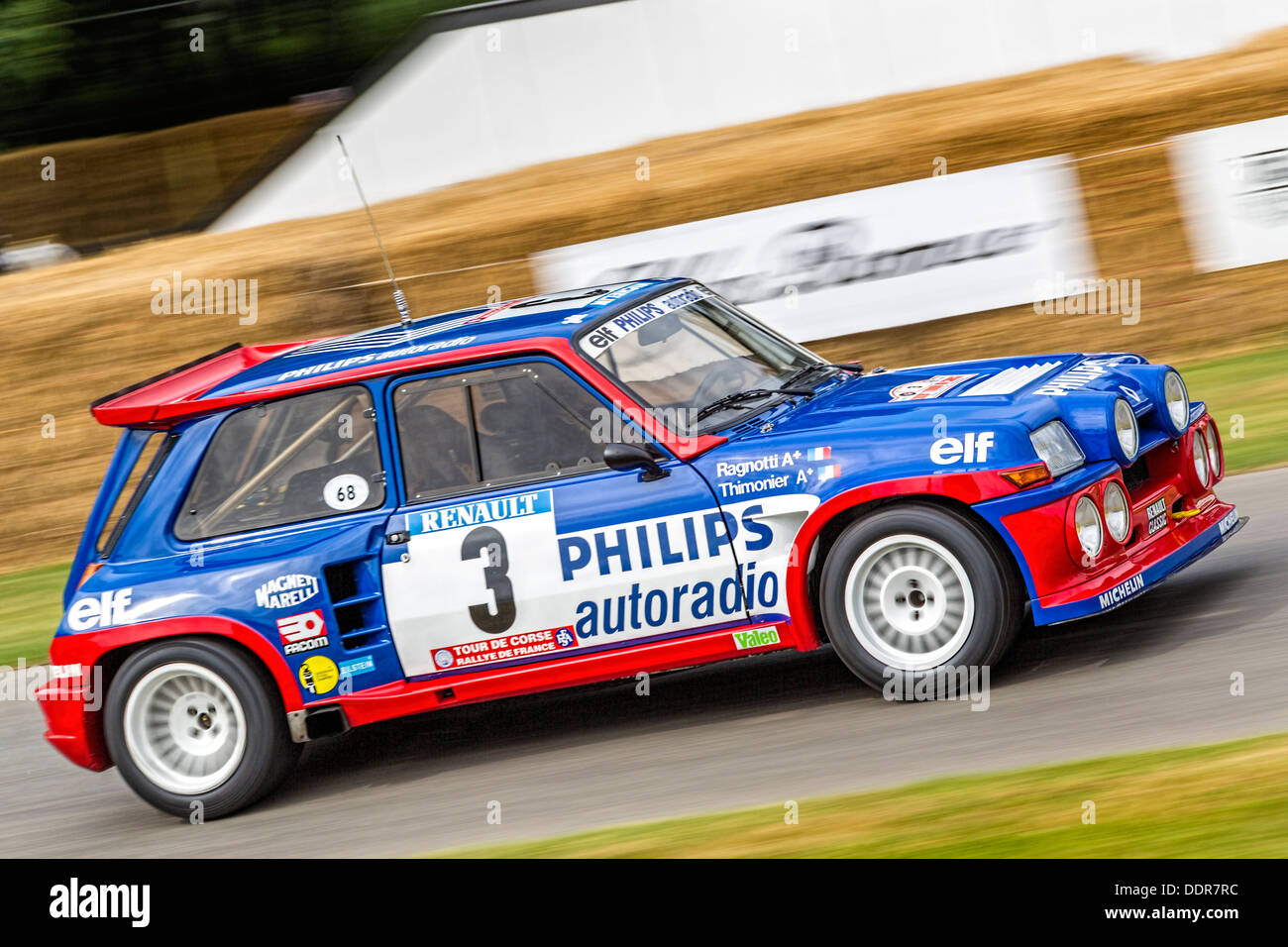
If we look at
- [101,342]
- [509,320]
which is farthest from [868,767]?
[101,342]

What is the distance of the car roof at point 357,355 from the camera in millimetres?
6602

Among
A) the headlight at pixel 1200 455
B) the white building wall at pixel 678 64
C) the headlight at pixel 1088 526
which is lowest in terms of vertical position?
the headlight at pixel 1088 526

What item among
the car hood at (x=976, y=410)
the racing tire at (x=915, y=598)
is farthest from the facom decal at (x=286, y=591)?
the racing tire at (x=915, y=598)

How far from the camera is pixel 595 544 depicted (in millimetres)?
6184

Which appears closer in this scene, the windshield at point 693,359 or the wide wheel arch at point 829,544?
the wide wheel arch at point 829,544

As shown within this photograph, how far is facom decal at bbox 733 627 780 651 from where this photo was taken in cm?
612

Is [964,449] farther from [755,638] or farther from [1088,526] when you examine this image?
[755,638]

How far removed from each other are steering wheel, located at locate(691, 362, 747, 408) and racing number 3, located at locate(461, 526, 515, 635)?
39.1 inches

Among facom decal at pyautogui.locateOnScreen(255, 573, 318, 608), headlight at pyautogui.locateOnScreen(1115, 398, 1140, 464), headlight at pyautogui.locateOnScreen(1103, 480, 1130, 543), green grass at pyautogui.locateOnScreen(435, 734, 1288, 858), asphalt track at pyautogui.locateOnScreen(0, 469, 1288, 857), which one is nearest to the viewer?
green grass at pyautogui.locateOnScreen(435, 734, 1288, 858)

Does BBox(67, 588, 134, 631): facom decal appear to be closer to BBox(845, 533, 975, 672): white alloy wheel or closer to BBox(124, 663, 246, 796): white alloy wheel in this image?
BBox(124, 663, 246, 796): white alloy wheel

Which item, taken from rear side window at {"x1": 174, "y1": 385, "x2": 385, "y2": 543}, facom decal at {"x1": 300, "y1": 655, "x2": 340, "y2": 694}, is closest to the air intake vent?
facom decal at {"x1": 300, "y1": 655, "x2": 340, "y2": 694}

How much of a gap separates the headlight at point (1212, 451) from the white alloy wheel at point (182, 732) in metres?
4.29

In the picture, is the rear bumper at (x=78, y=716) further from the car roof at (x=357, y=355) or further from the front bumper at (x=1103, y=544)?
the front bumper at (x=1103, y=544)
